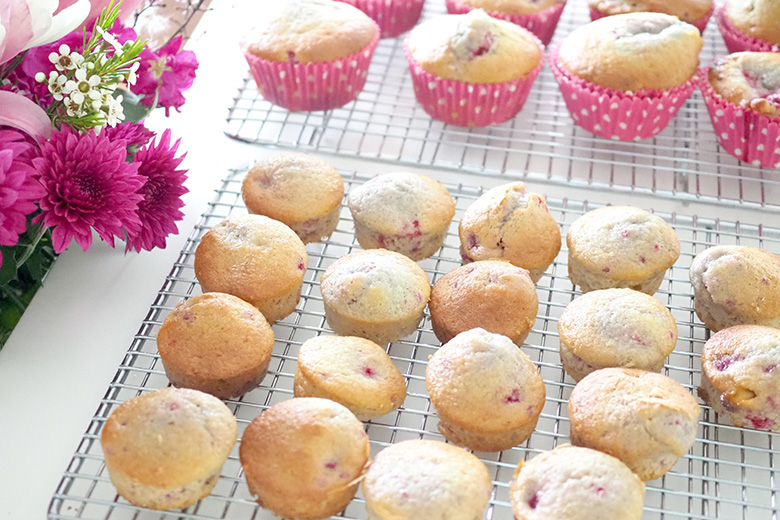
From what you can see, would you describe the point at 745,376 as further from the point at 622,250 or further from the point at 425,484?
the point at 425,484

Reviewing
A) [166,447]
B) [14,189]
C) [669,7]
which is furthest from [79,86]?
[669,7]

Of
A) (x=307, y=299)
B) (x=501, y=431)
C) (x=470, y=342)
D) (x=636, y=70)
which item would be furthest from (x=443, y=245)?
(x=636, y=70)

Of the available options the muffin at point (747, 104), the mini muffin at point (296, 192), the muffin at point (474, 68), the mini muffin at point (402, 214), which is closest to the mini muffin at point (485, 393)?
the mini muffin at point (402, 214)

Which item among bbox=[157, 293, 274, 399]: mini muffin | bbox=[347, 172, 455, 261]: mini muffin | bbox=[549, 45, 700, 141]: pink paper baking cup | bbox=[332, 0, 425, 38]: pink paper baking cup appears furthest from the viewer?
bbox=[332, 0, 425, 38]: pink paper baking cup

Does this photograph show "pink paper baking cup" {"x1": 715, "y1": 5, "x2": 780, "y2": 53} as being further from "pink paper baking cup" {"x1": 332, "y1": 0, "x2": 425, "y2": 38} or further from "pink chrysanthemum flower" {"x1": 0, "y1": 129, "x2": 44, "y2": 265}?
"pink chrysanthemum flower" {"x1": 0, "y1": 129, "x2": 44, "y2": 265}

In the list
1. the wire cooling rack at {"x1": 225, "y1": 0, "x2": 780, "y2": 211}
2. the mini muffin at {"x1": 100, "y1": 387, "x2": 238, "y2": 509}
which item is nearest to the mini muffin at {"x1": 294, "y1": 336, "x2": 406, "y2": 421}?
the mini muffin at {"x1": 100, "y1": 387, "x2": 238, "y2": 509}

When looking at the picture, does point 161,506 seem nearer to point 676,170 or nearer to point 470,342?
point 470,342
